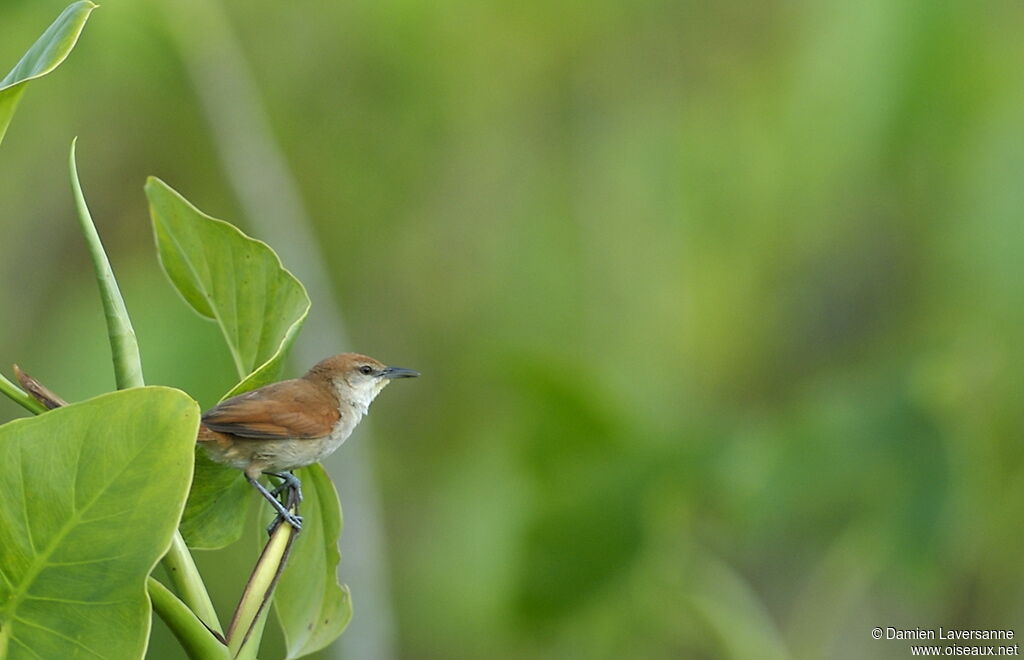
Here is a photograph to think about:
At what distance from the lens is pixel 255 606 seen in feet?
4.10

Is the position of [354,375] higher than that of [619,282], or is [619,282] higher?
[354,375]

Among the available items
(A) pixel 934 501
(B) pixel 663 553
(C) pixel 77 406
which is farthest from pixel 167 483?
(A) pixel 934 501

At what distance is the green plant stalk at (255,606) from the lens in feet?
4.02

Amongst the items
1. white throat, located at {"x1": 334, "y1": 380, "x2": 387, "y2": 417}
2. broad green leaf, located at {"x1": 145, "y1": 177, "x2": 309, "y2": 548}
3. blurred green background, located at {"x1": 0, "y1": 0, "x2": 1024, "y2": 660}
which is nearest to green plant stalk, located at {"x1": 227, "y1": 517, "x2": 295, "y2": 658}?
broad green leaf, located at {"x1": 145, "y1": 177, "x2": 309, "y2": 548}

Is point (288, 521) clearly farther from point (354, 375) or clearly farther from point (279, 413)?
point (354, 375)

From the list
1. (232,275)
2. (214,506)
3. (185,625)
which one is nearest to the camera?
(185,625)

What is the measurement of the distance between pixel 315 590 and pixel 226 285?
429mm

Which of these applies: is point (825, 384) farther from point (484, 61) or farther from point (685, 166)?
point (484, 61)

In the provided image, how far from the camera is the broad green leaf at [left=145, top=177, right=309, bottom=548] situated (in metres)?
1.48

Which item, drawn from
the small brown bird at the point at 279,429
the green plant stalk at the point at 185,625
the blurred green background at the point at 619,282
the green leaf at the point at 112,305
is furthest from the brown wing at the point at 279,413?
the blurred green background at the point at 619,282

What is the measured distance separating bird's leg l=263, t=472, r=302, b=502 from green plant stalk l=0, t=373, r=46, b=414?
1.57 ft

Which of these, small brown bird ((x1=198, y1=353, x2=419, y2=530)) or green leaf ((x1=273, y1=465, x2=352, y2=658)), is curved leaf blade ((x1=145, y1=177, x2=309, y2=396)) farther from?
green leaf ((x1=273, y1=465, x2=352, y2=658))

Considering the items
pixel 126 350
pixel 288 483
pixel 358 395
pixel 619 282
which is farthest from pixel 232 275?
pixel 619 282

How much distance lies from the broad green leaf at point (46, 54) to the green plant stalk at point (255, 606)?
0.54m
